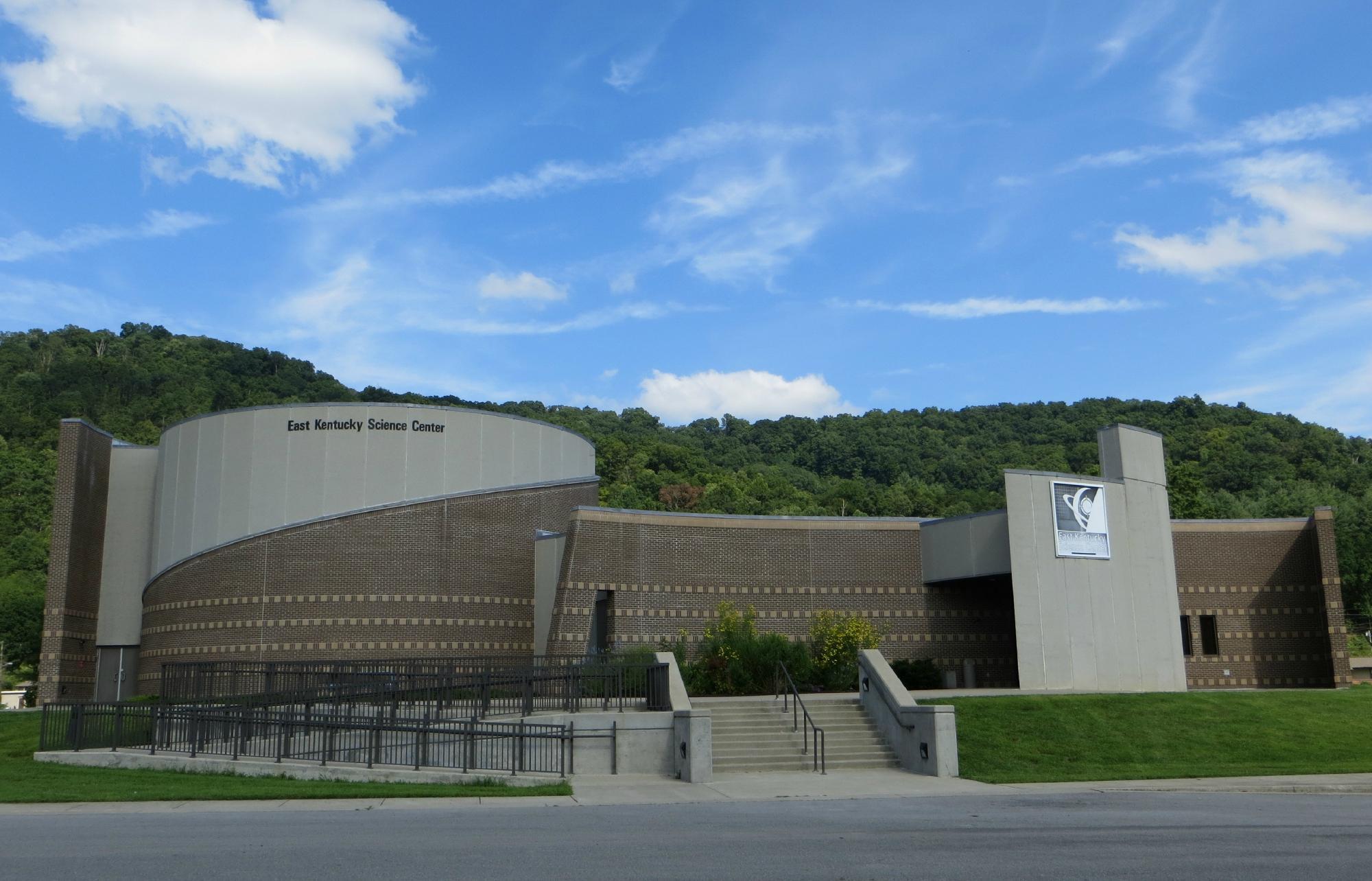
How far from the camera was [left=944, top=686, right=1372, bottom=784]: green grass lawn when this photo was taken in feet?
70.1

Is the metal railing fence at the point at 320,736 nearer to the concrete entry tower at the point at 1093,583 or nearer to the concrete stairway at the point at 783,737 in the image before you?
the concrete stairway at the point at 783,737

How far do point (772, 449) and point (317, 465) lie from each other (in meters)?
92.3

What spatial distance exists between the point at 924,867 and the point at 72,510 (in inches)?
1453

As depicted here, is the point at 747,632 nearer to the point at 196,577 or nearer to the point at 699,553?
the point at 699,553

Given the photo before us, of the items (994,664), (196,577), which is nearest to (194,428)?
(196,577)

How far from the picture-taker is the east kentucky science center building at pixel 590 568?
3219 cm

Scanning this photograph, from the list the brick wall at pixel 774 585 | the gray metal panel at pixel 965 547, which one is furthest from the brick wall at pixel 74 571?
the gray metal panel at pixel 965 547

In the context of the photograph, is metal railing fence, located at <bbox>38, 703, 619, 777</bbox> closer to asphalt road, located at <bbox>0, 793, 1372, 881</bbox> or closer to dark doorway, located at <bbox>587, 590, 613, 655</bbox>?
asphalt road, located at <bbox>0, 793, 1372, 881</bbox>

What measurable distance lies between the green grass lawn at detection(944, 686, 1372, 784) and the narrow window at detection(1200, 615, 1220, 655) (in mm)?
7691

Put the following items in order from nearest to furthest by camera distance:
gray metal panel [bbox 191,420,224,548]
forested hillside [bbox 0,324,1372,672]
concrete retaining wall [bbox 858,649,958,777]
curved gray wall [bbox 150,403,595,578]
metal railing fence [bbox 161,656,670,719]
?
1. concrete retaining wall [bbox 858,649,958,777]
2. metal railing fence [bbox 161,656,670,719]
3. curved gray wall [bbox 150,403,595,578]
4. gray metal panel [bbox 191,420,224,548]
5. forested hillside [bbox 0,324,1372,672]

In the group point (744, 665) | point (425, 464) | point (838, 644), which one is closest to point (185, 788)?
point (744, 665)

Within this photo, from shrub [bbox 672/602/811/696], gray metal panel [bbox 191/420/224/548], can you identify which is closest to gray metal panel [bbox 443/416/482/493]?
gray metal panel [bbox 191/420/224/548]

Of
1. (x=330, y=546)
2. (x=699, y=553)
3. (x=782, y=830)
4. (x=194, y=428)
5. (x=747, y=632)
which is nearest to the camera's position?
(x=782, y=830)

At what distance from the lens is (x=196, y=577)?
36781mm
